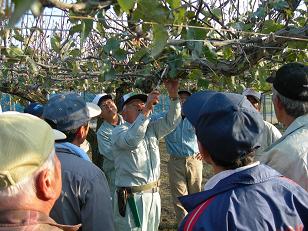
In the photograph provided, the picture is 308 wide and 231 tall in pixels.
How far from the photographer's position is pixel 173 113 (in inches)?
144

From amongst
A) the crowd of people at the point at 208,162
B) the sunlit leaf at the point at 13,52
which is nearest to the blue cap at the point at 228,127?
the crowd of people at the point at 208,162

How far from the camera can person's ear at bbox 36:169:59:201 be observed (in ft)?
3.75

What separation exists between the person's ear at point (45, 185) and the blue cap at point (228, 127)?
1.63ft

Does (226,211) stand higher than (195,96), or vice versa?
(195,96)

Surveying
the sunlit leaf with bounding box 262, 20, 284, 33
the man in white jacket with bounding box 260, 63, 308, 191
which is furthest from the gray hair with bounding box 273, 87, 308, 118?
the sunlit leaf with bounding box 262, 20, 284, 33

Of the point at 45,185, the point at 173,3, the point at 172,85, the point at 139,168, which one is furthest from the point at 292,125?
the point at 139,168

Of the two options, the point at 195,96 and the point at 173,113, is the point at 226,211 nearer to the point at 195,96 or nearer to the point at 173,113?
the point at 195,96

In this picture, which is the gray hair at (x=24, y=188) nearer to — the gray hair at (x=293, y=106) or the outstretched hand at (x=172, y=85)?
the gray hair at (x=293, y=106)

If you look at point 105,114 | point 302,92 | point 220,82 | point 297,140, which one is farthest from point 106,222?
point 105,114

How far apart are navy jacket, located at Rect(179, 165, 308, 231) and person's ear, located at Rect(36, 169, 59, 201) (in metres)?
0.40

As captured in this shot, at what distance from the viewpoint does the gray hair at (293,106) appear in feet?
6.56

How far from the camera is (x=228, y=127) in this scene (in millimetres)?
1327

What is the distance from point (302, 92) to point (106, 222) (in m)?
1.09

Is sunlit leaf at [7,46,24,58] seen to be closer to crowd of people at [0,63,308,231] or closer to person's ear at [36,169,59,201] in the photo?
crowd of people at [0,63,308,231]
